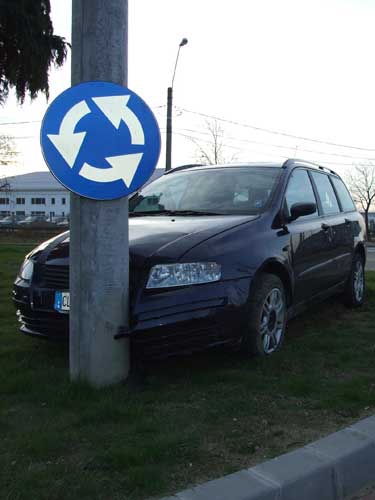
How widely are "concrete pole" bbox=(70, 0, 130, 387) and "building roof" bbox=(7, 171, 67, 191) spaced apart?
3515 inches

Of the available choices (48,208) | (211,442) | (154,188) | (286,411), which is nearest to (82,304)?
(211,442)

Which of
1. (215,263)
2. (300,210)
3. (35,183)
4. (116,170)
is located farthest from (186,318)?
(35,183)

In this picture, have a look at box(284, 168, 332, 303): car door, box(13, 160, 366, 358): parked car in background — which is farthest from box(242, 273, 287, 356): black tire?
box(284, 168, 332, 303): car door

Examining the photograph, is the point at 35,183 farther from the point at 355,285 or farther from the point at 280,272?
the point at 280,272

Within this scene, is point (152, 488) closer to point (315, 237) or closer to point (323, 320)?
point (315, 237)

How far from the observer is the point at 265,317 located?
3924 millimetres

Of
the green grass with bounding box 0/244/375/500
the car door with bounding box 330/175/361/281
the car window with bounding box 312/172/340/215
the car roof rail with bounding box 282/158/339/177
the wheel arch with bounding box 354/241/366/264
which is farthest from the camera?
the wheel arch with bounding box 354/241/366/264

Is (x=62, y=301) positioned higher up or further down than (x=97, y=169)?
further down

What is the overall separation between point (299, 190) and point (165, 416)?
9.06ft

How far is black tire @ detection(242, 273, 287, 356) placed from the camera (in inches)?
147

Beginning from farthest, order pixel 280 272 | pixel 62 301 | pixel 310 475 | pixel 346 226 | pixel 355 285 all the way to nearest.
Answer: pixel 355 285
pixel 346 226
pixel 280 272
pixel 62 301
pixel 310 475

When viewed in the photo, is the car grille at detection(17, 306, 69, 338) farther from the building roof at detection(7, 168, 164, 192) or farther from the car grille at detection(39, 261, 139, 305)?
the building roof at detection(7, 168, 164, 192)

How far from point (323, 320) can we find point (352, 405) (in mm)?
2362

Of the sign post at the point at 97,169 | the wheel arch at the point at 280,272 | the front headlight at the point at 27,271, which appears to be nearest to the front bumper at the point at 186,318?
the sign post at the point at 97,169
